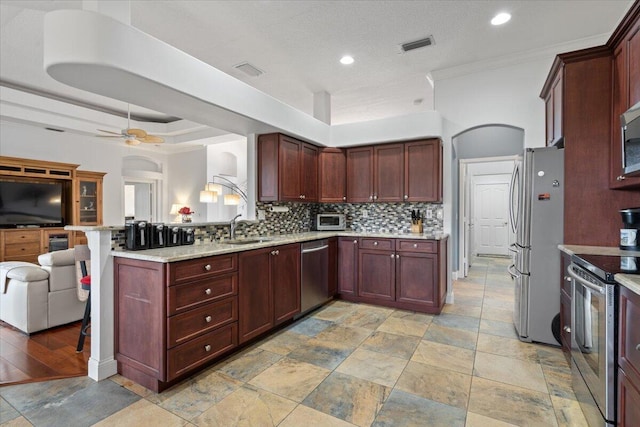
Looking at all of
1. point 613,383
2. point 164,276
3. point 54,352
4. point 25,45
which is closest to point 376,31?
point 164,276

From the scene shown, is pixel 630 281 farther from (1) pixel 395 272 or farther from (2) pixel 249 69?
(2) pixel 249 69

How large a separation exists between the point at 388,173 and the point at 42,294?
4122 millimetres

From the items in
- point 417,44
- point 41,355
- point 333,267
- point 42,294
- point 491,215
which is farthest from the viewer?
point 491,215

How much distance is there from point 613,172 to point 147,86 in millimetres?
3644

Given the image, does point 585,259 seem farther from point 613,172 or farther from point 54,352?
point 54,352

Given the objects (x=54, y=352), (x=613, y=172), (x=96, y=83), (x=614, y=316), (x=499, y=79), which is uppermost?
(x=499, y=79)

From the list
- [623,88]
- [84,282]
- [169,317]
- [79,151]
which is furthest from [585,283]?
[79,151]

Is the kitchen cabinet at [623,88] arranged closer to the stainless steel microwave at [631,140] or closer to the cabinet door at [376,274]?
the stainless steel microwave at [631,140]

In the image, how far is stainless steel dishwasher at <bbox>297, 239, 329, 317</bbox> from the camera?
3.58 m

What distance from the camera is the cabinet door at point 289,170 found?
3.84 metres

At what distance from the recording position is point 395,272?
12.8ft

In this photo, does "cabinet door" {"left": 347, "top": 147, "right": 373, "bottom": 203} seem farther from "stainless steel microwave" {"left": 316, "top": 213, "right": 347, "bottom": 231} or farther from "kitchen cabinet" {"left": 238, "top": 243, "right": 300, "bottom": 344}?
"kitchen cabinet" {"left": 238, "top": 243, "right": 300, "bottom": 344}

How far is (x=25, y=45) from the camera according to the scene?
353 centimetres

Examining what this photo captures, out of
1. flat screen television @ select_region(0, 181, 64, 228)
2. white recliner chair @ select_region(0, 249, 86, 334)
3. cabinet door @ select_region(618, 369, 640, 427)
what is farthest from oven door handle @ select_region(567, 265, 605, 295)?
flat screen television @ select_region(0, 181, 64, 228)
